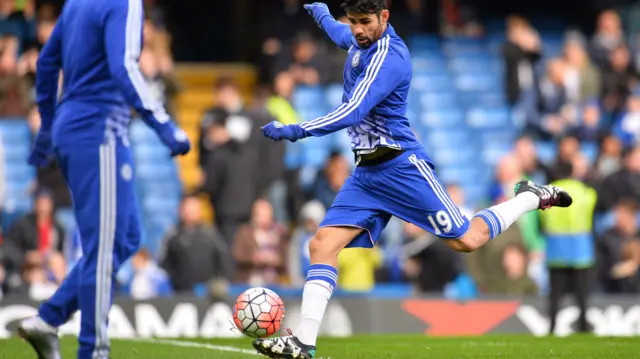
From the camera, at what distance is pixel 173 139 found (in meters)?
7.09

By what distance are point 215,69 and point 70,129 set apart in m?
15.9

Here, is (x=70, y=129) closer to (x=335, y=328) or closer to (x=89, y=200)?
(x=89, y=200)

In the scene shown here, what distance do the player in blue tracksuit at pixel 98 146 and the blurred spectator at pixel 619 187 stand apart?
37.7 ft

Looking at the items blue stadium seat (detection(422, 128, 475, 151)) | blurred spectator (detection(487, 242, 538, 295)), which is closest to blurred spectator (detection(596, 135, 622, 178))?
blue stadium seat (detection(422, 128, 475, 151))

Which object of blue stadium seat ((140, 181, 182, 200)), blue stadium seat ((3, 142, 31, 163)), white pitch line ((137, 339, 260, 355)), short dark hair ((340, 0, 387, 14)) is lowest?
white pitch line ((137, 339, 260, 355))

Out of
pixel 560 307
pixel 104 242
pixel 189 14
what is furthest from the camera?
pixel 189 14

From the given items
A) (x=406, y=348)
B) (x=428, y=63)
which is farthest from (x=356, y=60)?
(x=428, y=63)

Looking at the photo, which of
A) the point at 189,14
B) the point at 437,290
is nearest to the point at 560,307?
the point at 437,290

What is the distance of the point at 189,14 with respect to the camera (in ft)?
82.1

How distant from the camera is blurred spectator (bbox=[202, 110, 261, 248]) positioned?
17.2 metres

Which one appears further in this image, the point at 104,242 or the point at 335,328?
the point at 335,328

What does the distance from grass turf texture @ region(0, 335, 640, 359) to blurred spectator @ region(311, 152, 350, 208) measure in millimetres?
4762

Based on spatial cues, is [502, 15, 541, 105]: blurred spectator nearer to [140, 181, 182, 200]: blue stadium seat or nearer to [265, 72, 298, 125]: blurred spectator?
[265, 72, 298, 125]: blurred spectator

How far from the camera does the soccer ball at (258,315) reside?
29.1 feet
